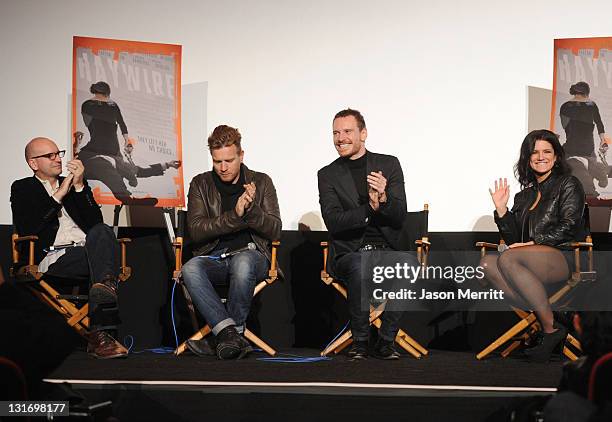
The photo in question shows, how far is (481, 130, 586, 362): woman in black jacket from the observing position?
14.1 ft

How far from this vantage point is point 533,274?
4.34 metres

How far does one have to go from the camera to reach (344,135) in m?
4.66

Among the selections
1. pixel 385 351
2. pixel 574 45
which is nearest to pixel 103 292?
pixel 385 351

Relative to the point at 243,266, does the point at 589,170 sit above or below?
above

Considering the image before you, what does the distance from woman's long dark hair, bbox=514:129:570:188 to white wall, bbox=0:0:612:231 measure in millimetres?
484

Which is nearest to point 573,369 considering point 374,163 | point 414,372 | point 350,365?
point 414,372

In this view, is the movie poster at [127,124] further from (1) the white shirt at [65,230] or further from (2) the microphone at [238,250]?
(2) the microphone at [238,250]

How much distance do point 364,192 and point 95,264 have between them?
149 centimetres

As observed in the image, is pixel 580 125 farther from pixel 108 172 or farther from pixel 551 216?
pixel 108 172

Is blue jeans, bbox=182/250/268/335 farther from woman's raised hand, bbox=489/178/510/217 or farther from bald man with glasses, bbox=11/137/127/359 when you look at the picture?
woman's raised hand, bbox=489/178/510/217

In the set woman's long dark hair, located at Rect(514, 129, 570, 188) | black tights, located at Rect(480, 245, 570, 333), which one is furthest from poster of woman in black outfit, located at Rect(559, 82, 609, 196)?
black tights, located at Rect(480, 245, 570, 333)

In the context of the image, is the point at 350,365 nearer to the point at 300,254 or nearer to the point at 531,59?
the point at 300,254

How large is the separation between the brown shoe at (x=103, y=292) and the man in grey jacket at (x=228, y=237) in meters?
0.38

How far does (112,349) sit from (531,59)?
2.98 m
